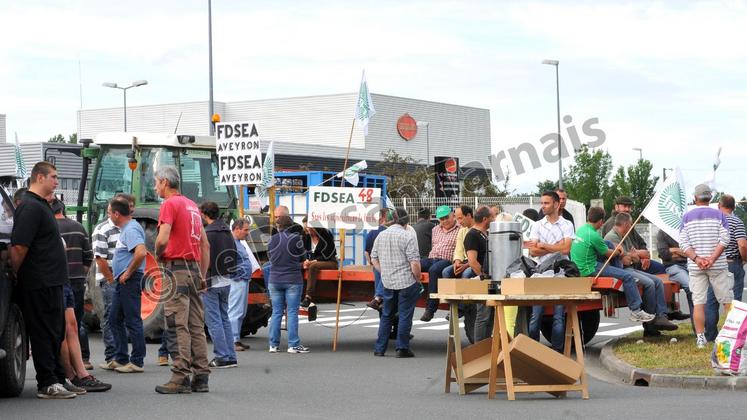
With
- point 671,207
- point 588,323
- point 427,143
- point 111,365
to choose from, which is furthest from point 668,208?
point 427,143

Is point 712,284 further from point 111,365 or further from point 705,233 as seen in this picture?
point 111,365

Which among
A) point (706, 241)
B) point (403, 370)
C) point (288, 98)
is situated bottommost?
point (403, 370)

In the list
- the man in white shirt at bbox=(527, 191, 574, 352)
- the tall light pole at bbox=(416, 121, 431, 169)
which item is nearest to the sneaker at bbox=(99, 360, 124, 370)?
the man in white shirt at bbox=(527, 191, 574, 352)

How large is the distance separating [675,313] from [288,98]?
6191 centimetres

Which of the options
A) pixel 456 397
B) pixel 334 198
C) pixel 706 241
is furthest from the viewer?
pixel 334 198

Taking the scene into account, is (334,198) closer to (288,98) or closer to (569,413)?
(569,413)

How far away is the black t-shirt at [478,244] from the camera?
1474 centimetres

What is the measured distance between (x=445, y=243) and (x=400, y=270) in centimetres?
140

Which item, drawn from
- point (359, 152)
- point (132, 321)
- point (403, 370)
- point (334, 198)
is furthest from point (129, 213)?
point (359, 152)

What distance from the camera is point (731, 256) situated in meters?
15.3

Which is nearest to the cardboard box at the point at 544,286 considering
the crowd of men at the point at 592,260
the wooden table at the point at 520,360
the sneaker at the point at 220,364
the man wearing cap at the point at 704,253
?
the wooden table at the point at 520,360

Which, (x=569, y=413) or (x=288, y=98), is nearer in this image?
(x=569, y=413)

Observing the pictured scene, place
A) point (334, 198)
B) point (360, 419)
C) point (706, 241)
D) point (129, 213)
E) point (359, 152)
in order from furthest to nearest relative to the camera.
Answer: point (359, 152)
point (334, 198)
point (706, 241)
point (129, 213)
point (360, 419)

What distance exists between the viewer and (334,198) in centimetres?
1755
